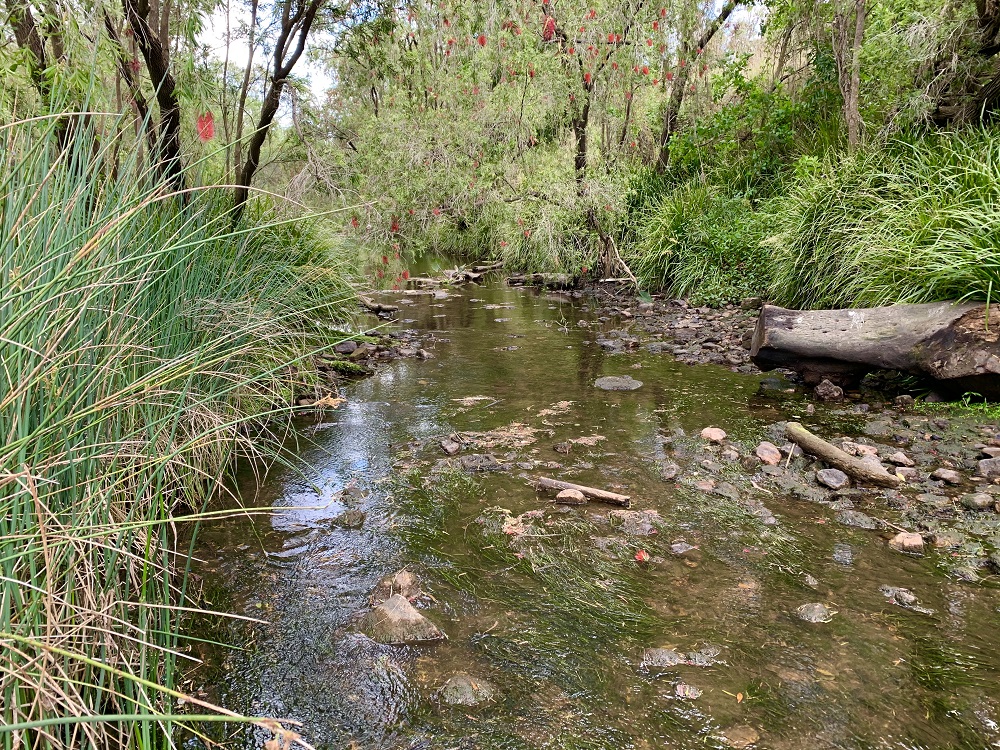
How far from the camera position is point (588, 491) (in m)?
3.54

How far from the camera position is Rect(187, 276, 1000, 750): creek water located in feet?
6.66

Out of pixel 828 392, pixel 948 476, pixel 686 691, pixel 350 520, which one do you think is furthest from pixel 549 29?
pixel 686 691

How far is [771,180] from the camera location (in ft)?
32.7

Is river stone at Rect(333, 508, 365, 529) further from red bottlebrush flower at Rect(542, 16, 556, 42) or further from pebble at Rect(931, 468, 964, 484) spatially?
red bottlebrush flower at Rect(542, 16, 556, 42)

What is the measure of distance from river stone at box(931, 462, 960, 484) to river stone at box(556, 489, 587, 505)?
1.93 metres

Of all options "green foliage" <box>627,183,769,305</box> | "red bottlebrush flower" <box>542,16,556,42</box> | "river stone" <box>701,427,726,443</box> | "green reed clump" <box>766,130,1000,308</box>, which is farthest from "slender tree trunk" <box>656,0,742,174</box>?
"river stone" <box>701,427,726,443</box>

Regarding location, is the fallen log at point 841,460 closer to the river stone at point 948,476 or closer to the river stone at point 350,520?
the river stone at point 948,476

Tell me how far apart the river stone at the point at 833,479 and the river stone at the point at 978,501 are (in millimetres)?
530

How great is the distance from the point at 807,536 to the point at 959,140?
15.6 ft

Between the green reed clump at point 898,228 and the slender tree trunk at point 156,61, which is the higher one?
the slender tree trunk at point 156,61

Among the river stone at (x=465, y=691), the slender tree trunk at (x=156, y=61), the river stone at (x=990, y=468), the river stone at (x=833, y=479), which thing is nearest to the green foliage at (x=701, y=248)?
the river stone at (x=990, y=468)

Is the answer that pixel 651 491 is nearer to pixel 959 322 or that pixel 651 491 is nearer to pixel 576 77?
pixel 959 322

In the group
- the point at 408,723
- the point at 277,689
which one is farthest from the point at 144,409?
the point at 408,723

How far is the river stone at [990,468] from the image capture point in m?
3.52
